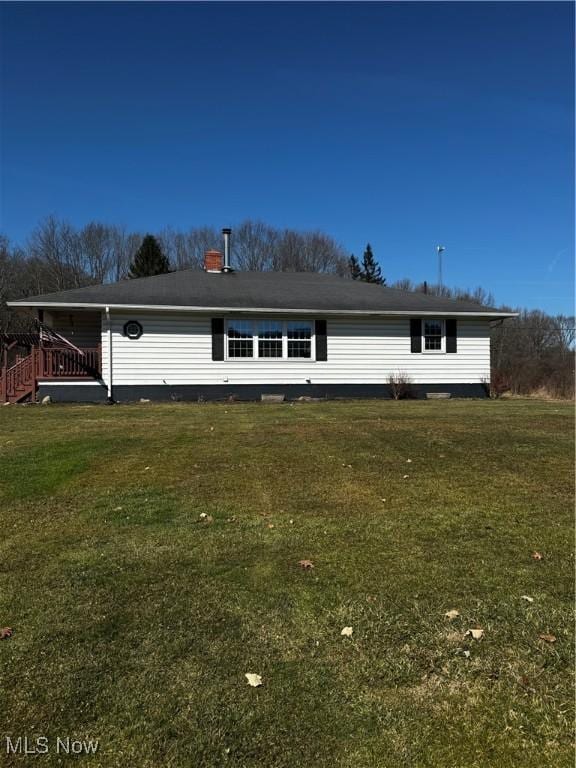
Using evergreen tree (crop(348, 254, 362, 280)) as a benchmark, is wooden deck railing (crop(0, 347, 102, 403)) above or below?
below

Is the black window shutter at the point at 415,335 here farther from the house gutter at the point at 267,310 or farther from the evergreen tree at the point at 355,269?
the evergreen tree at the point at 355,269

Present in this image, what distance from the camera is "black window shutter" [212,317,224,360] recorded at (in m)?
16.3

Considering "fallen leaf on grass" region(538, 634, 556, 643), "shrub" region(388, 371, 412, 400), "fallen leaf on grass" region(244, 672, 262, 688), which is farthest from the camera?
"shrub" region(388, 371, 412, 400)

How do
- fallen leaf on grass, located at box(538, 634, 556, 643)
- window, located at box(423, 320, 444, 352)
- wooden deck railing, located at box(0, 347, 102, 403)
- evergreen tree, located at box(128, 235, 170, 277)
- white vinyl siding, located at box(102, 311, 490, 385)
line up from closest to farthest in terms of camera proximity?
fallen leaf on grass, located at box(538, 634, 556, 643) < wooden deck railing, located at box(0, 347, 102, 403) < white vinyl siding, located at box(102, 311, 490, 385) < window, located at box(423, 320, 444, 352) < evergreen tree, located at box(128, 235, 170, 277)

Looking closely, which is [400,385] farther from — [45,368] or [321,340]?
[45,368]

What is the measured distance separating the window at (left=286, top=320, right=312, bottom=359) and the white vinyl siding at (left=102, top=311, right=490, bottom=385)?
1.03ft

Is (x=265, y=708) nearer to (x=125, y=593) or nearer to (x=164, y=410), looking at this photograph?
(x=125, y=593)

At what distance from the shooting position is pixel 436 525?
449 cm

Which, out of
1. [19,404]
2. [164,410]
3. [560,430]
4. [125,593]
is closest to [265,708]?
[125,593]

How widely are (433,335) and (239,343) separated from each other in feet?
20.5

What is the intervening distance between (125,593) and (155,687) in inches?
38.8

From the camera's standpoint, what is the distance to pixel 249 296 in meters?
17.2

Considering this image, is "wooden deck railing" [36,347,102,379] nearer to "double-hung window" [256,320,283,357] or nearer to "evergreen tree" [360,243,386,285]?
"double-hung window" [256,320,283,357]

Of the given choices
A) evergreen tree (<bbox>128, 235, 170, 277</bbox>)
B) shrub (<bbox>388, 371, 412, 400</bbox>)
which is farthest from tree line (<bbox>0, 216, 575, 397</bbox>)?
shrub (<bbox>388, 371, 412, 400</bbox>)
